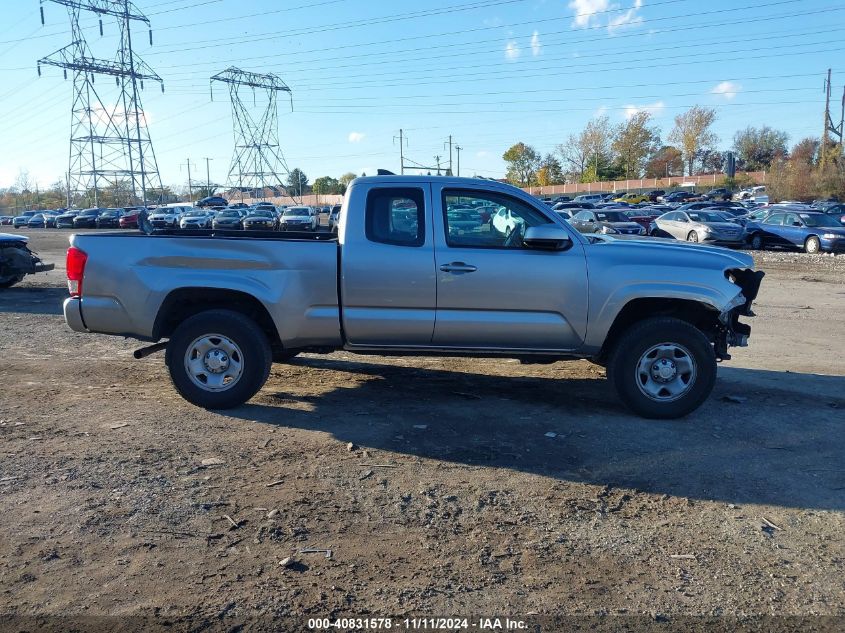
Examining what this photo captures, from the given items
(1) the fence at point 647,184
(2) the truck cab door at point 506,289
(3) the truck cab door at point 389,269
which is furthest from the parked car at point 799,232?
(1) the fence at point 647,184

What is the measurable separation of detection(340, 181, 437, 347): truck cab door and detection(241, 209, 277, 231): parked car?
95.8 ft

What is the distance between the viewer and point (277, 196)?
9888 cm

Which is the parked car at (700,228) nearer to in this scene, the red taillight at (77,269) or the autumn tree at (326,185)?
the red taillight at (77,269)

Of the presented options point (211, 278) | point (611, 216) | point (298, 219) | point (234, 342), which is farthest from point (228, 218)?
point (234, 342)

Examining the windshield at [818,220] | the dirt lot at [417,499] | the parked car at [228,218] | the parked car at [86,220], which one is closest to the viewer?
the dirt lot at [417,499]

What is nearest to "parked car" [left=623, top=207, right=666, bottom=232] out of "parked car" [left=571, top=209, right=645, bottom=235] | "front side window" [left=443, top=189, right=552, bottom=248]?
"parked car" [left=571, top=209, right=645, bottom=235]

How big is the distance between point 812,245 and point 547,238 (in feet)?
75.8

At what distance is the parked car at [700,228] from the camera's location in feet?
86.1

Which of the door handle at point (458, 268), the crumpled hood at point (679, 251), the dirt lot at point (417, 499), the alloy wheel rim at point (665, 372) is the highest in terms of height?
the crumpled hood at point (679, 251)

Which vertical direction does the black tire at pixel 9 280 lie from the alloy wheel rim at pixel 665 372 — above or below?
above

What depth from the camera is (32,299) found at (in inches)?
532

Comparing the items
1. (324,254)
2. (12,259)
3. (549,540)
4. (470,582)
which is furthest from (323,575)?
(12,259)

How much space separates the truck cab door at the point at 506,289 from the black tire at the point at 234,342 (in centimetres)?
151

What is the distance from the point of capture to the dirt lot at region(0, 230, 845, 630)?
11.2 ft
